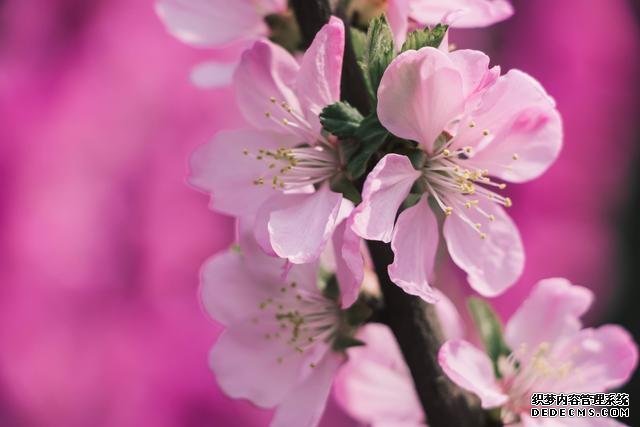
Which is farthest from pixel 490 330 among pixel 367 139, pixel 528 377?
pixel 367 139

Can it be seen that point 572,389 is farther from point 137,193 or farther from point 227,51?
point 227,51

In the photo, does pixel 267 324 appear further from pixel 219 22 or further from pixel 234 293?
pixel 219 22

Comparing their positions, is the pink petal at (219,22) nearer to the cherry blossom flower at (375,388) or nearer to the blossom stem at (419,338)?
the blossom stem at (419,338)

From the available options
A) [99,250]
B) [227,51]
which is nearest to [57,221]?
[99,250]

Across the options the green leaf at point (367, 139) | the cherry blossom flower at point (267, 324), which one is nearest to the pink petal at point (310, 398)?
the cherry blossom flower at point (267, 324)

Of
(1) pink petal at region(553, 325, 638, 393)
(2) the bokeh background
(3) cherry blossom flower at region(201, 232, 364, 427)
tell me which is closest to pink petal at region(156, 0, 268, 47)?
(3) cherry blossom flower at region(201, 232, 364, 427)

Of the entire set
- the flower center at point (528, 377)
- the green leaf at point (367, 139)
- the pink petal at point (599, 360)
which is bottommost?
the flower center at point (528, 377)
